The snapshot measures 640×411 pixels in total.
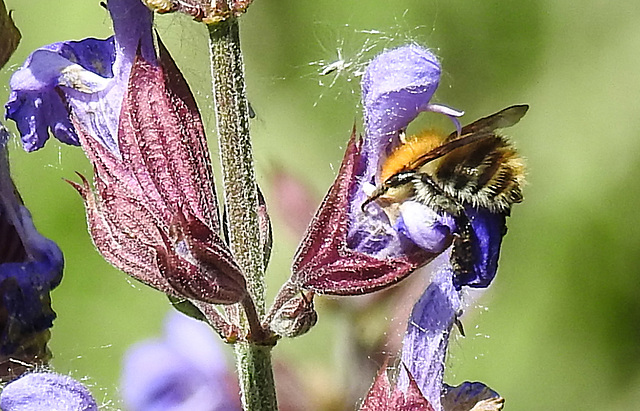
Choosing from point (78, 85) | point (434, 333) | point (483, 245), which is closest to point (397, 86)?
point (483, 245)

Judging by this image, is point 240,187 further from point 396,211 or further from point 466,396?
point 466,396

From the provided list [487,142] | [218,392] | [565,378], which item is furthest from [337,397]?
A: [487,142]

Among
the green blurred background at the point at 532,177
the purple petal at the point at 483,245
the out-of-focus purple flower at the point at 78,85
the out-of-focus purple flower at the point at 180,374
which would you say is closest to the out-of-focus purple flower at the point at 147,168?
the out-of-focus purple flower at the point at 78,85

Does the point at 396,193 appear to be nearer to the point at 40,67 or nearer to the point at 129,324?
the point at 40,67

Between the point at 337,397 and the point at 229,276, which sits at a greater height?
the point at 229,276

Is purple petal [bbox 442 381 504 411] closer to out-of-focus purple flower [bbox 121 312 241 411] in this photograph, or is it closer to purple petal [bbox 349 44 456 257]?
purple petal [bbox 349 44 456 257]
